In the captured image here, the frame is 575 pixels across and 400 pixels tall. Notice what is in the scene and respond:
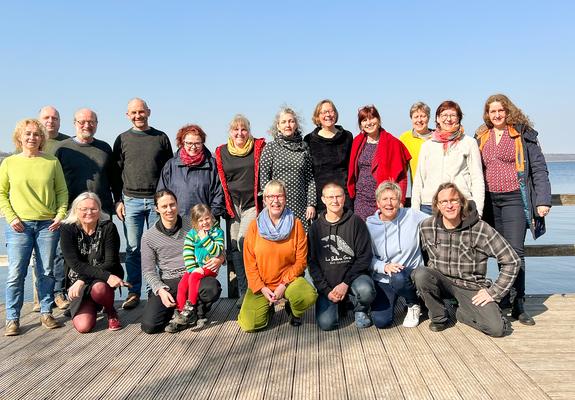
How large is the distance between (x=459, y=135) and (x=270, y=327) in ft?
8.46

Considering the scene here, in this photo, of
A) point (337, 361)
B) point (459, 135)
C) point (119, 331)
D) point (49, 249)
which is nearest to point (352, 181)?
point (459, 135)

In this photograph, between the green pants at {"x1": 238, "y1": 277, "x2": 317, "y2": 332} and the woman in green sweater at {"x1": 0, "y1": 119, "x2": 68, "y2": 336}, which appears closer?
the green pants at {"x1": 238, "y1": 277, "x2": 317, "y2": 332}

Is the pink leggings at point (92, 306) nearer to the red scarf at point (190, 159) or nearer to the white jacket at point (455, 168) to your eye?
the red scarf at point (190, 159)

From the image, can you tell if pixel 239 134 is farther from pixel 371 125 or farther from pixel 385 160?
pixel 385 160

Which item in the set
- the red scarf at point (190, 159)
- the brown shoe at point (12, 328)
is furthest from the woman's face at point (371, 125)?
the brown shoe at point (12, 328)

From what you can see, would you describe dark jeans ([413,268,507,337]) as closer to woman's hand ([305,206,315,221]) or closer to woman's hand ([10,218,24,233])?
woman's hand ([305,206,315,221])

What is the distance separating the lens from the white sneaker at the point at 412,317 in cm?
428

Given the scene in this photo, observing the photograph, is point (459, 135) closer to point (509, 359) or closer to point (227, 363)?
point (509, 359)

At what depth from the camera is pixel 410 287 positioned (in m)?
4.35

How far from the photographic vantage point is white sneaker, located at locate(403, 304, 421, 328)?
4.28m

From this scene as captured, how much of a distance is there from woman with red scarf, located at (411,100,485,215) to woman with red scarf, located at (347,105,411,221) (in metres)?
0.25

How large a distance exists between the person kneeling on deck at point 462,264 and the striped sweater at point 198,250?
1.86 meters

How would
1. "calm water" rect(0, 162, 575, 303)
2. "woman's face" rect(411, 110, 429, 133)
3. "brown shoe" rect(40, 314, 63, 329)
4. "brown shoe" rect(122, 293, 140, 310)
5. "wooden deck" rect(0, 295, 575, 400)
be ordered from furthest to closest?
"calm water" rect(0, 162, 575, 303)
"woman's face" rect(411, 110, 429, 133)
"brown shoe" rect(122, 293, 140, 310)
"brown shoe" rect(40, 314, 63, 329)
"wooden deck" rect(0, 295, 575, 400)

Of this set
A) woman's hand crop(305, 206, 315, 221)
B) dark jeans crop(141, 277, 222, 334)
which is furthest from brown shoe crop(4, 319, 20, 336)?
woman's hand crop(305, 206, 315, 221)
